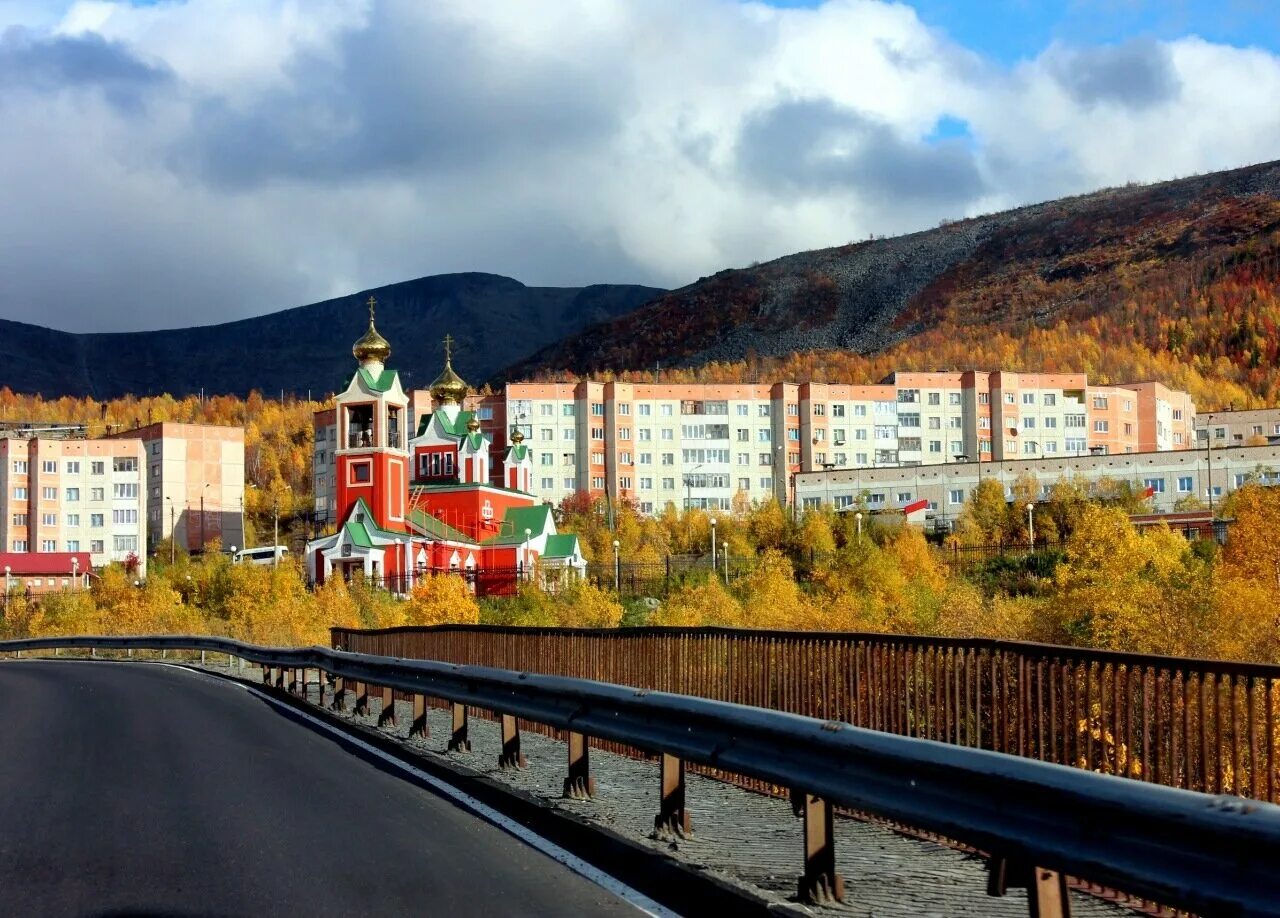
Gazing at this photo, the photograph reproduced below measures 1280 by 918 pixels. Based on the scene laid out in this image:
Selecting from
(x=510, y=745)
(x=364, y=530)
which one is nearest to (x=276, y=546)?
(x=364, y=530)

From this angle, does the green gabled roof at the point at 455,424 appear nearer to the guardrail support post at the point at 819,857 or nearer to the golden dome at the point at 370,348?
the golden dome at the point at 370,348

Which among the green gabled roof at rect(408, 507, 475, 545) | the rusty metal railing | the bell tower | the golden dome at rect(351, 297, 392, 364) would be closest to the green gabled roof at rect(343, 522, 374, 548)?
the bell tower

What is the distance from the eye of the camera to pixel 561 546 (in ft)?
311

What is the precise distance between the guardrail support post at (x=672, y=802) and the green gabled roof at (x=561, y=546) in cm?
8404

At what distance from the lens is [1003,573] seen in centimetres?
7462

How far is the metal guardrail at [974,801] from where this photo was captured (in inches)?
193

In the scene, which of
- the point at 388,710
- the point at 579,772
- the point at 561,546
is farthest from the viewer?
the point at 561,546

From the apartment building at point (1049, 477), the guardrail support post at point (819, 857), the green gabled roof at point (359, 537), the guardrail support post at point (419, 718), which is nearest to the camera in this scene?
the guardrail support post at point (819, 857)

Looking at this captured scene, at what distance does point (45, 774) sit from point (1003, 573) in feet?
217

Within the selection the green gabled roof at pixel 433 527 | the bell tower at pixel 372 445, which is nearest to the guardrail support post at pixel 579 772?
the bell tower at pixel 372 445

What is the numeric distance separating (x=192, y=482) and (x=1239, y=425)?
10824 cm

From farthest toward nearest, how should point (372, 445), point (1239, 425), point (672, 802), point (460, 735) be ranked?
1. point (1239, 425)
2. point (372, 445)
3. point (460, 735)
4. point (672, 802)

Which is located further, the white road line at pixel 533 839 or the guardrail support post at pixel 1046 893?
the white road line at pixel 533 839

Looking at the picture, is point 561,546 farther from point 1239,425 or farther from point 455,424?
point 1239,425
